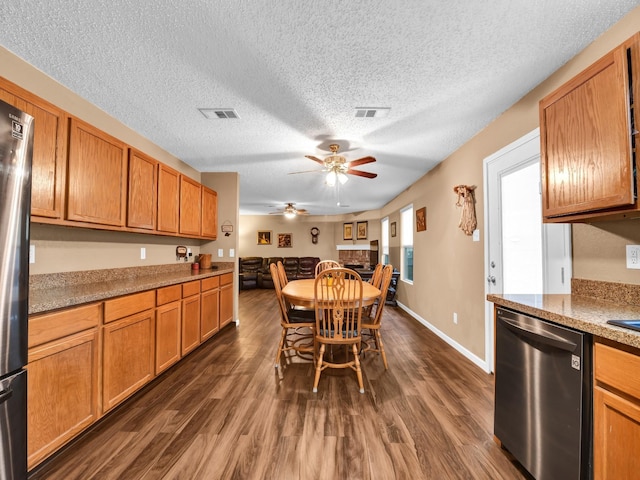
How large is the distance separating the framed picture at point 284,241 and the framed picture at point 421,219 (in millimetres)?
5468

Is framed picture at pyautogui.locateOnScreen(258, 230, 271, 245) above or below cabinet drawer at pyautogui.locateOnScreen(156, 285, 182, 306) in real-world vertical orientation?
above

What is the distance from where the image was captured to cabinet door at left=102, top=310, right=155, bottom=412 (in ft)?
6.00

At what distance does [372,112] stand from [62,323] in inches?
105

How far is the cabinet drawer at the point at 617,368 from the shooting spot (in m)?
0.93

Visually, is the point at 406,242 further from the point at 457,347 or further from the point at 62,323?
the point at 62,323

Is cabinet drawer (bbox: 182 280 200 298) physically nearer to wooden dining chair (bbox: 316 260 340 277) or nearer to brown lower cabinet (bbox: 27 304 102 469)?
brown lower cabinet (bbox: 27 304 102 469)

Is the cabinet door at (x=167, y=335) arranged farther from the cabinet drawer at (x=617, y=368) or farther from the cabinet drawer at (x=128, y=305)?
the cabinet drawer at (x=617, y=368)

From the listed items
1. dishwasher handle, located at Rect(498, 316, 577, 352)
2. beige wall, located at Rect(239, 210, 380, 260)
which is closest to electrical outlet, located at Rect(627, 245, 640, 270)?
dishwasher handle, located at Rect(498, 316, 577, 352)

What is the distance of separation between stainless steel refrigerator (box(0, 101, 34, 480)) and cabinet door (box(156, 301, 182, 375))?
1207 mm

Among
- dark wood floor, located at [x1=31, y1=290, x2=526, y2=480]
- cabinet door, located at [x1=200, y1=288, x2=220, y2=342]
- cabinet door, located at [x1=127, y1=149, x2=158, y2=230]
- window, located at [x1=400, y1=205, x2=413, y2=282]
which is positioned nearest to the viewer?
dark wood floor, located at [x1=31, y1=290, x2=526, y2=480]

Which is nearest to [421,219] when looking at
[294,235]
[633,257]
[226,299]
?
[633,257]

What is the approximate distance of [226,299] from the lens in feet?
12.9

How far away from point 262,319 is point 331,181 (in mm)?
2706

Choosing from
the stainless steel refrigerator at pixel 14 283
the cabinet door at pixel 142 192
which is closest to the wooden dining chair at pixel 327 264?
the cabinet door at pixel 142 192
